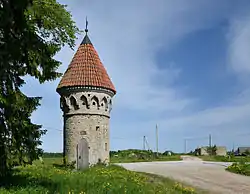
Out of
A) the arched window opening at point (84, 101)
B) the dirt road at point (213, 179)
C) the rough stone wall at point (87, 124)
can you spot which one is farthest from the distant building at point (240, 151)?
the arched window opening at point (84, 101)

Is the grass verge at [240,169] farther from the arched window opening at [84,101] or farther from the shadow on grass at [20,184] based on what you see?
the shadow on grass at [20,184]

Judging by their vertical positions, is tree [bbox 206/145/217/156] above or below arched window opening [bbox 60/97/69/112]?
below

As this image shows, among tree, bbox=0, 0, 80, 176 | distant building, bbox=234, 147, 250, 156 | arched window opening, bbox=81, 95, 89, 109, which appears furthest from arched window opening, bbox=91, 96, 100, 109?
distant building, bbox=234, 147, 250, 156

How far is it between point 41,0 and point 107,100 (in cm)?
1561

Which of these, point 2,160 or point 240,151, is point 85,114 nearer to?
point 2,160

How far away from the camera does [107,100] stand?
1005 inches

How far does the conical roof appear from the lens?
24.9 m

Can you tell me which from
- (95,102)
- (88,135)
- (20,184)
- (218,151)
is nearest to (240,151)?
(218,151)

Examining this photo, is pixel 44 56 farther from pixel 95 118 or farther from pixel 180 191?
pixel 95 118

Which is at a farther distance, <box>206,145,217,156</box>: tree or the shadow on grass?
<box>206,145,217,156</box>: tree

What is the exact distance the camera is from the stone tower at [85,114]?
24.3 m

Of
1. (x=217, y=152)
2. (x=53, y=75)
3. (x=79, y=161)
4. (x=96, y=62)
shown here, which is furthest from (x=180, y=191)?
(x=217, y=152)

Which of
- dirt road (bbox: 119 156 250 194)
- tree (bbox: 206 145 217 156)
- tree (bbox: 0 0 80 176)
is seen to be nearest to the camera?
tree (bbox: 0 0 80 176)

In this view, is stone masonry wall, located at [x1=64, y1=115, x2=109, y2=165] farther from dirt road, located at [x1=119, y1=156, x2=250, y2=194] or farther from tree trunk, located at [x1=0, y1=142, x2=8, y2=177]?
tree trunk, located at [x1=0, y1=142, x2=8, y2=177]
